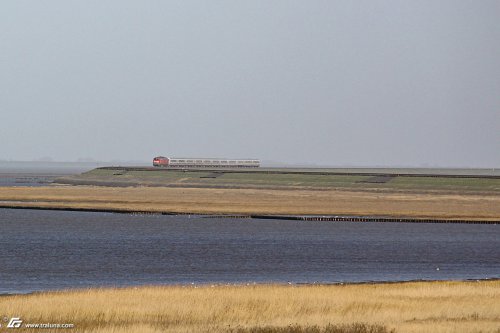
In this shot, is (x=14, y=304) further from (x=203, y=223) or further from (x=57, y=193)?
(x=57, y=193)

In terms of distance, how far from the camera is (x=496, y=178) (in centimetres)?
17100

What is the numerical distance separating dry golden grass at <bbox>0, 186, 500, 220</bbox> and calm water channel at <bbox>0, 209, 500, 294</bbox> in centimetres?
486

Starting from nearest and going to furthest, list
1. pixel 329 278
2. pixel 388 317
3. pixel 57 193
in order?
pixel 388 317, pixel 329 278, pixel 57 193

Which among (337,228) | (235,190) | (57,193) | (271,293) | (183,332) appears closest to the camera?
(183,332)

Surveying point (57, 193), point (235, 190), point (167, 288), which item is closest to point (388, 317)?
point (167, 288)

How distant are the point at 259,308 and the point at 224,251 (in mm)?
35999

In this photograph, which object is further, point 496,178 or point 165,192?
point 496,178

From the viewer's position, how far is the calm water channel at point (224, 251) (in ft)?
176

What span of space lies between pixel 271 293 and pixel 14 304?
11.1m

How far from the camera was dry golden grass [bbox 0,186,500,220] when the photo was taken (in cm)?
11388

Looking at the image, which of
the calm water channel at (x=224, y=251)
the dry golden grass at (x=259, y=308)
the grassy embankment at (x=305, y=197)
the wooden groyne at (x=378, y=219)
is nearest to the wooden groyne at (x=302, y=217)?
the wooden groyne at (x=378, y=219)
